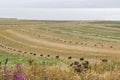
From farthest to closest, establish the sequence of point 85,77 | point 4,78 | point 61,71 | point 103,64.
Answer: point 103,64 → point 61,71 → point 85,77 → point 4,78

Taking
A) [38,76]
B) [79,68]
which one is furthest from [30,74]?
[79,68]

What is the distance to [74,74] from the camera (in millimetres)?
10469

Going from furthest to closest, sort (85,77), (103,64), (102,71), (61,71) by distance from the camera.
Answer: (103,64) < (102,71) < (61,71) < (85,77)

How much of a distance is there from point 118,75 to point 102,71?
4.47 feet

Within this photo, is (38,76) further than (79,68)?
No

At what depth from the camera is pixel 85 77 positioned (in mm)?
9930

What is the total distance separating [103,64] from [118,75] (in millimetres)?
2119

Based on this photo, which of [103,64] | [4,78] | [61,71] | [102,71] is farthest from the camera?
[103,64]

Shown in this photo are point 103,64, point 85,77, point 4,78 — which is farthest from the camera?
point 103,64

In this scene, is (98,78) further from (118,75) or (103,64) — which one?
(103,64)

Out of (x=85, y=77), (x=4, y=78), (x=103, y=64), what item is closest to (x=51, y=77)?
(x=85, y=77)

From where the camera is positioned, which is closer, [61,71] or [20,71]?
[20,71]

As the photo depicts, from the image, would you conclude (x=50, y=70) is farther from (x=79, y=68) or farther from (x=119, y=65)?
(x=119, y=65)

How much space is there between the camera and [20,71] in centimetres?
997
